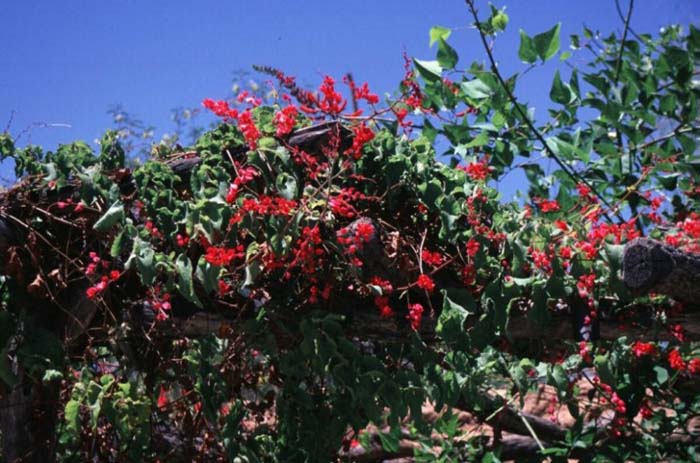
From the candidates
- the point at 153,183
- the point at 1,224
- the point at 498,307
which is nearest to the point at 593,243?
the point at 498,307

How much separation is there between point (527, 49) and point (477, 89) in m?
0.19

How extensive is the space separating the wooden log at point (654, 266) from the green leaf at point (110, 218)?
3.94 feet

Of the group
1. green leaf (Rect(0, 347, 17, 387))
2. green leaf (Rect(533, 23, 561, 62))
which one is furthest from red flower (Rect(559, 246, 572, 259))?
green leaf (Rect(0, 347, 17, 387))

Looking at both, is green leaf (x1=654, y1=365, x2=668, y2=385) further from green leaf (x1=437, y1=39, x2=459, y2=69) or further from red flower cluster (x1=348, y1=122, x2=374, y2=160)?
red flower cluster (x1=348, y1=122, x2=374, y2=160)

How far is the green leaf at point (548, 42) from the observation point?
97.8 inches

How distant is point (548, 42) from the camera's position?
250cm

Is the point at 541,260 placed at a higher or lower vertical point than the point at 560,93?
lower

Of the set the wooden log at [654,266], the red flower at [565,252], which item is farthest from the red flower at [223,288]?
the wooden log at [654,266]

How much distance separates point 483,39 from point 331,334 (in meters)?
1.00

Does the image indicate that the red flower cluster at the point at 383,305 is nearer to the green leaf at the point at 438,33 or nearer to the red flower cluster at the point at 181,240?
the red flower cluster at the point at 181,240

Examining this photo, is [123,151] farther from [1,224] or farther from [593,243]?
[593,243]

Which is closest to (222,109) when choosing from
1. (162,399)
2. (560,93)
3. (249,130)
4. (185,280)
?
(249,130)

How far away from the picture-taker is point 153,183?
7.15 feet

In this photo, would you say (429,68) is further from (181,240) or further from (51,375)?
(51,375)
